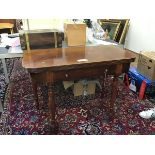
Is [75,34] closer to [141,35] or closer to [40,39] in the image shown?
[40,39]

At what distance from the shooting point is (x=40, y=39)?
5.53 feet

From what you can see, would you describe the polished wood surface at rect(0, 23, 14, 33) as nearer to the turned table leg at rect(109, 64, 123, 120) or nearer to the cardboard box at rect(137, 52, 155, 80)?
the cardboard box at rect(137, 52, 155, 80)

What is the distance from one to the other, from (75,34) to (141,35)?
1.68 metres

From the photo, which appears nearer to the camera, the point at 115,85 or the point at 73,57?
Result: the point at 73,57

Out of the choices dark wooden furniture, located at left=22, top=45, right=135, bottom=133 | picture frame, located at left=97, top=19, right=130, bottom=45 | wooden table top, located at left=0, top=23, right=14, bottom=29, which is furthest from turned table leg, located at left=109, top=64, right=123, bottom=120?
wooden table top, located at left=0, top=23, right=14, bottom=29

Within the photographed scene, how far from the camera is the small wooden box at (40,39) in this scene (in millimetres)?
1656

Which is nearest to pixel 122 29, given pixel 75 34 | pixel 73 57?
pixel 75 34

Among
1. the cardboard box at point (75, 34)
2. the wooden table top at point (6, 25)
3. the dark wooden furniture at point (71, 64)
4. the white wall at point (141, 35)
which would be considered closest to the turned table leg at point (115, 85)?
the dark wooden furniture at point (71, 64)

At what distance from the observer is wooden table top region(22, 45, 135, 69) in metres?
1.30

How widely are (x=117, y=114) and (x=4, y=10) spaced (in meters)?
1.64

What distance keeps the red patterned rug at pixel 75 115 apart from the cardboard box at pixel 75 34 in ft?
2.15

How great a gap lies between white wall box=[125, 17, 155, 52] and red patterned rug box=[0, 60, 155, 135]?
0.98 m
